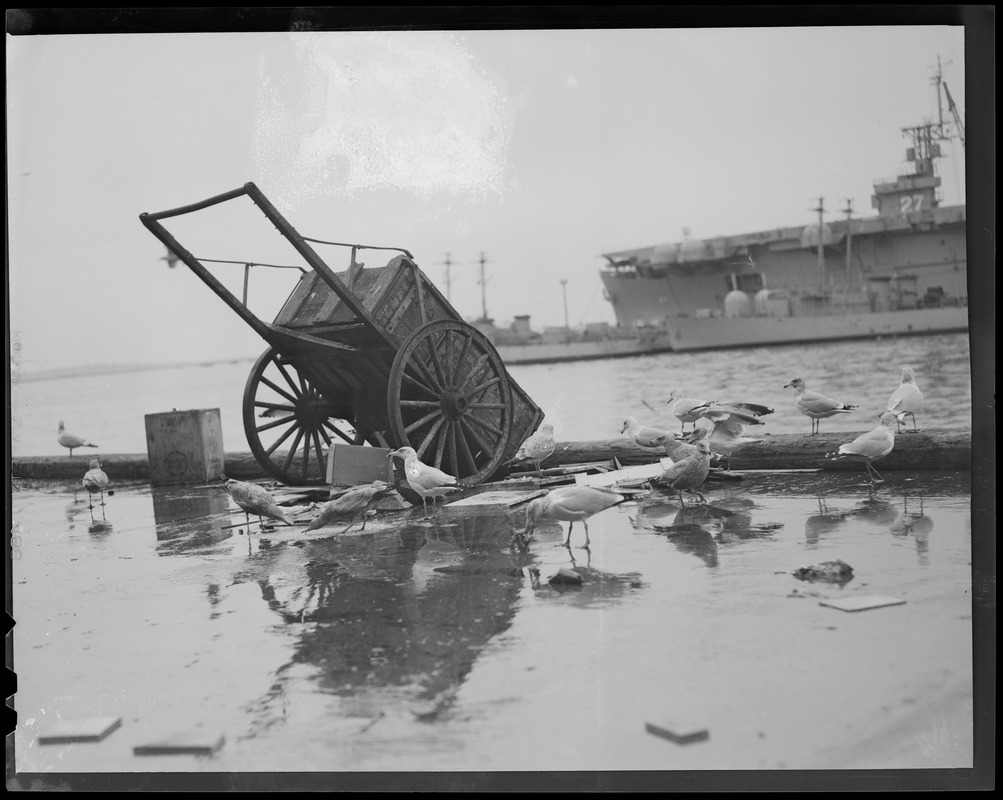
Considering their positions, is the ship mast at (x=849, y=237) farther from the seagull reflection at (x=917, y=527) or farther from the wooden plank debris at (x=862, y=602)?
the wooden plank debris at (x=862, y=602)

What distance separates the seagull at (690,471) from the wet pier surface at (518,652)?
2.30ft

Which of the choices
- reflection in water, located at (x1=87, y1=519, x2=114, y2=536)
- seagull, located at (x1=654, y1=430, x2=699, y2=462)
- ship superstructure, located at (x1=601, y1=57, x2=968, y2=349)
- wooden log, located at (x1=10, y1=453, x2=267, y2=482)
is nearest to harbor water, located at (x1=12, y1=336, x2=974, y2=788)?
reflection in water, located at (x1=87, y1=519, x2=114, y2=536)

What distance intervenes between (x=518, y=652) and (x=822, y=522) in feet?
9.28

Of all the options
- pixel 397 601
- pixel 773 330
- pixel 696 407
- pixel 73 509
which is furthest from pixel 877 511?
pixel 73 509

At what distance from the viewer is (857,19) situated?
521 centimetres

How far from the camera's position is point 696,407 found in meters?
8.10

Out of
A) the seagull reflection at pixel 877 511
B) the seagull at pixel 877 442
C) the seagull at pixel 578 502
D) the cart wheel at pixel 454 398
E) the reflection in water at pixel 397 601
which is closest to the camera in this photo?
the reflection in water at pixel 397 601

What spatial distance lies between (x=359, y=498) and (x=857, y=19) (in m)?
4.49

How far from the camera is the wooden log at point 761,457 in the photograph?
24.4 feet

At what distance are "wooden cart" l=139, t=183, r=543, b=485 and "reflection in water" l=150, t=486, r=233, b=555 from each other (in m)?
0.74

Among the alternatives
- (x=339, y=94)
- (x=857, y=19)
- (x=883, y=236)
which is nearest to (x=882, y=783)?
(x=857, y=19)

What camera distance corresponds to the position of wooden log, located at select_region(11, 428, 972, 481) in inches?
293

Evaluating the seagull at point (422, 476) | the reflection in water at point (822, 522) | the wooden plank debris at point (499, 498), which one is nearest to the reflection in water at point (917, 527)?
the reflection in water at point (822, 522)

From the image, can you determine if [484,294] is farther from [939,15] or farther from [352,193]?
[939,15]
